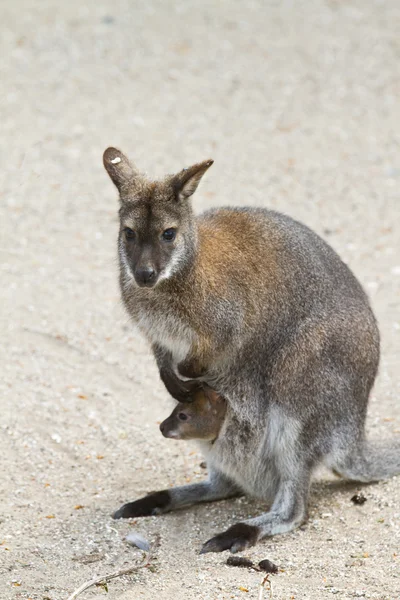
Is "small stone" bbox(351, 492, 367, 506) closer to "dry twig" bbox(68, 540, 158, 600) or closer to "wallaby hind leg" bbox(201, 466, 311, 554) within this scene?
"wallaby hind leg" bbox(201, 466, 311, 554)

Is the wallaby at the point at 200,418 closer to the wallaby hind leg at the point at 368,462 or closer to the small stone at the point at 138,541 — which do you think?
the small stone at the point at 138,541

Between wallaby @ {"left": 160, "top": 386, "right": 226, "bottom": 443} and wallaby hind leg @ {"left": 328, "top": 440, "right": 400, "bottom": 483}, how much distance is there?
0.66 m

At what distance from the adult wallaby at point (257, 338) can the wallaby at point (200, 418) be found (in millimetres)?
44

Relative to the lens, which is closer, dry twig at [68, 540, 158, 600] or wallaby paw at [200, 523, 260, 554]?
dry twig at [68, 540, 158, 600]

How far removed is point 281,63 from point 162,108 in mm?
1746

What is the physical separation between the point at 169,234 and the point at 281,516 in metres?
1.54

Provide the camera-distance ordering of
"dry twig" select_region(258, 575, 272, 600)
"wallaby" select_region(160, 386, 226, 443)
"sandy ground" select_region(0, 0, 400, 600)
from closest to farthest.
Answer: "dry twig" select_region(258, 575, 272, 600), "sandy ground" select_region(0, 0, 400, 600), "wallaby" select_region(160, 386, 226, 443)

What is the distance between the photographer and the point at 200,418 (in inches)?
200

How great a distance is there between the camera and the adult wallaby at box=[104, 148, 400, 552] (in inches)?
189

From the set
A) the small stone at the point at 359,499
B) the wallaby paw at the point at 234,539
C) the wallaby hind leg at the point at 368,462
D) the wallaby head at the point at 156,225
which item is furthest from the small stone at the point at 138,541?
the wallaby head at the point at 156,225

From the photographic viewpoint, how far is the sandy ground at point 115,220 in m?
4.78

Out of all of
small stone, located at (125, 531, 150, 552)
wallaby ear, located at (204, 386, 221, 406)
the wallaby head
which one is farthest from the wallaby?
the wallaby head

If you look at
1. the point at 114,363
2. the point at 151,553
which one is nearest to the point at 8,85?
the point at 114,363

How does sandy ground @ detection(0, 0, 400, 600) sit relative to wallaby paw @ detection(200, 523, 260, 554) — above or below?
above
